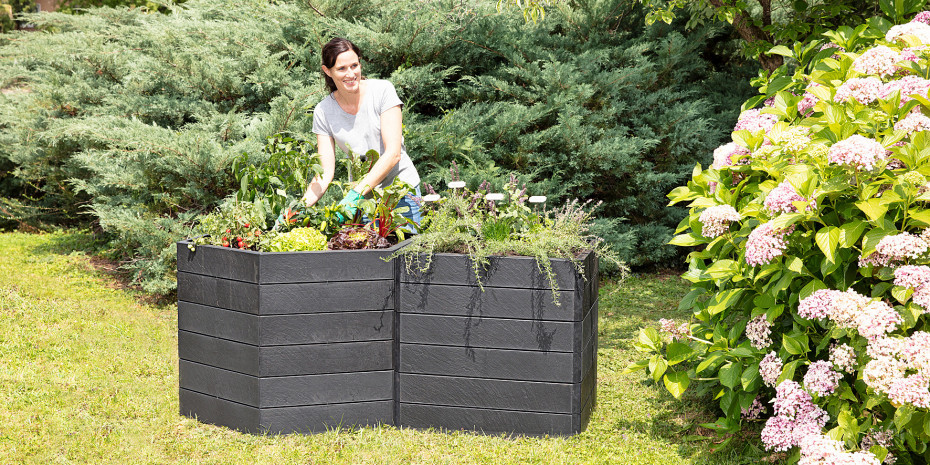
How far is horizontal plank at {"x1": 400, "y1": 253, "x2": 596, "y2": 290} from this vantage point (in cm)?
287

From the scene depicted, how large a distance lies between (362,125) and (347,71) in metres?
0.28

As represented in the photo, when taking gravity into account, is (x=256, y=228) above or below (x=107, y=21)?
below

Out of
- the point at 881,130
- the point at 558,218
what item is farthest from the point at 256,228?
the point at 881,130

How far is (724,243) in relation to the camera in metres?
2.90

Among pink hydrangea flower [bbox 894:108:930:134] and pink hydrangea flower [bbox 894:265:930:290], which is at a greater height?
pink hydrangea flower [bbox 894:108:930:134]

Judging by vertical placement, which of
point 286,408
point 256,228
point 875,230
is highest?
point 875,230

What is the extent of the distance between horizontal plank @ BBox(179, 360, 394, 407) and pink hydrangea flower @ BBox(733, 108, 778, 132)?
1773mm

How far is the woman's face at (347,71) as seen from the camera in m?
3.36

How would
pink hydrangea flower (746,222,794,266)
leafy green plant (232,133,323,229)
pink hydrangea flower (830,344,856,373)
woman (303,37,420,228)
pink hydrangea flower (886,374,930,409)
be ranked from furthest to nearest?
woman (303,37,420,228) < leafy green plant (232,133,323,229) < pink hydrangea flower (746,222,794,266) < pink hydrangea flower (830,344,856,373) < pink hydrangea flower (886,374,930,409)

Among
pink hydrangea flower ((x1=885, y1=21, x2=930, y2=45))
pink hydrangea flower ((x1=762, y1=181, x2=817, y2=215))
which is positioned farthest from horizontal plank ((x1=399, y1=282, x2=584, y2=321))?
pink hydrangea flower ((x1=885, y1=21, x2=930, y2=45))

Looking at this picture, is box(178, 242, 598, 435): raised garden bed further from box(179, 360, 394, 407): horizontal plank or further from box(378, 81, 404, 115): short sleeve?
box(378, 81, 404, 115): short sleeve

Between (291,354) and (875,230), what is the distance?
213 cm

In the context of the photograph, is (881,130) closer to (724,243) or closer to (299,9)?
(724,243)

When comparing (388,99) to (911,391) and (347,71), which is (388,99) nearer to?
(347,71)
